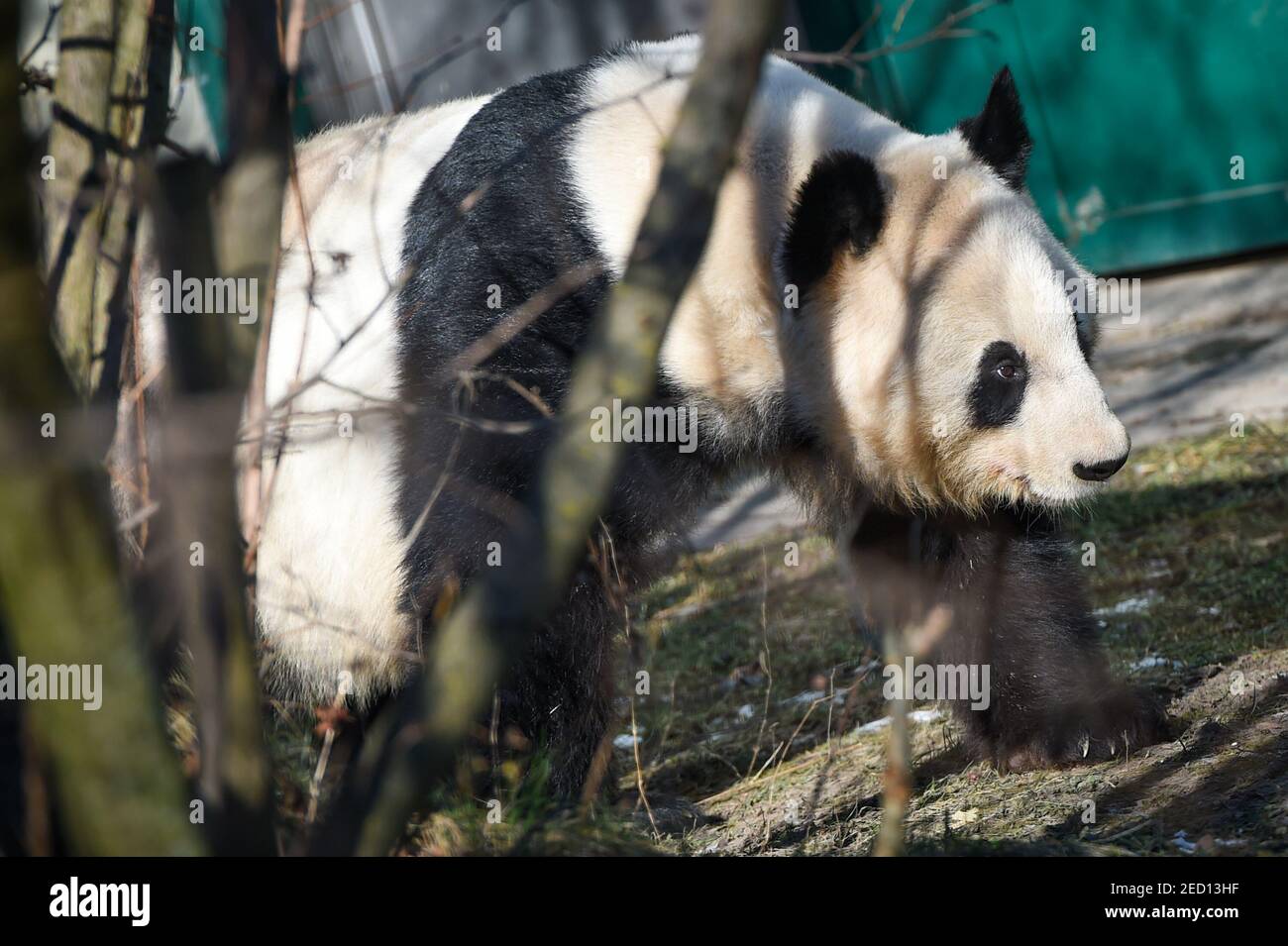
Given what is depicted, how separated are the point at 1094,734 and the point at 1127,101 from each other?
20.9 ft

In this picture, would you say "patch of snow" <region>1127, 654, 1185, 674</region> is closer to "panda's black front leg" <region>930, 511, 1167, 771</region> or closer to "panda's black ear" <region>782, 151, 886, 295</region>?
"panda's black front leg" <region>930, 511, 1167, 771</region>

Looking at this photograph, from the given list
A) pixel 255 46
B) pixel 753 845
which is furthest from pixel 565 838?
Result: pixel 255 46

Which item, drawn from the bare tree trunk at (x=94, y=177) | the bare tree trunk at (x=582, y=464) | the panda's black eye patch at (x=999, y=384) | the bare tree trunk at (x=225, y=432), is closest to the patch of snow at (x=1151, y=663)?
the panda's black eye patch at (x=999, y=384)

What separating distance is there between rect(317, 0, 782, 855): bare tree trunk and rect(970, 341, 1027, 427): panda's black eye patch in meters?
1.86

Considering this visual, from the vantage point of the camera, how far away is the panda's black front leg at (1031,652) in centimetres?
373

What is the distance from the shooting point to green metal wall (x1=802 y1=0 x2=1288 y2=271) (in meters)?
8.55

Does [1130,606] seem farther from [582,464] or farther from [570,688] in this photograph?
[582,464]

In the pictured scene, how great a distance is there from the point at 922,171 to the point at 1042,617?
1.38m

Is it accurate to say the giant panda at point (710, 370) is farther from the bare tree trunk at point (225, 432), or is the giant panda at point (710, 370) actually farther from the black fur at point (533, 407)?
the bare tree trunk at point (225, 432)

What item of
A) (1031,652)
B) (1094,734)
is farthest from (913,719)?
(1094,734)

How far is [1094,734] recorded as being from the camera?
3740 millimetres

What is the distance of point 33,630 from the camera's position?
1765 mm

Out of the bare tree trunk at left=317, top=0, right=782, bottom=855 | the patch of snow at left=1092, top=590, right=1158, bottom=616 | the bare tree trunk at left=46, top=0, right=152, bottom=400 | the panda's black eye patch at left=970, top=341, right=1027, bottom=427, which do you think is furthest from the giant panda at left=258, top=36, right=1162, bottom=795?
the bare tree trunk at left=317, top=0, right=782, bottom=855
